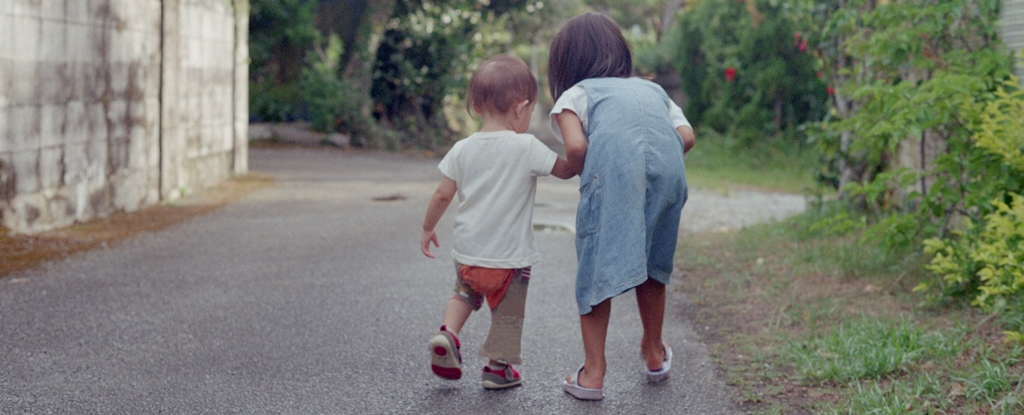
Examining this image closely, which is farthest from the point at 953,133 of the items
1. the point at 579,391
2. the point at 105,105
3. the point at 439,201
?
the point at 105,105

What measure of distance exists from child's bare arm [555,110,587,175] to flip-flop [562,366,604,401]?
2.46 ft

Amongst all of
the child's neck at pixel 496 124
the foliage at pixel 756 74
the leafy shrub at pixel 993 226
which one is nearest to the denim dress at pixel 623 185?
the child's neck at pixel 496 124

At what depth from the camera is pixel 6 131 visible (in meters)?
6.06

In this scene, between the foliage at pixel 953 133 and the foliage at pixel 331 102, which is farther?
the foliage at pixel 331 102

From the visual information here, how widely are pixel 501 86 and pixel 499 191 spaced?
1.20 ft

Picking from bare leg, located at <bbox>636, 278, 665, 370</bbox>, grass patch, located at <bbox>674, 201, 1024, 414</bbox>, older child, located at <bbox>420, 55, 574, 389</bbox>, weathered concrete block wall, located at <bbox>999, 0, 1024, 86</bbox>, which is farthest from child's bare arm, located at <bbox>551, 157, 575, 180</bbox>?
weathered concrete block wall, located at <bbox>999, 0, 1024, 86</bbox>

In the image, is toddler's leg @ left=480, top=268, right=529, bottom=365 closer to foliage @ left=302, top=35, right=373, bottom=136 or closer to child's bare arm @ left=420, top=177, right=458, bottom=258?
child's bare arm @ left=420, top=177, right=458, bottom=258

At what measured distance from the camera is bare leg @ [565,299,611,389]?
3.55 meters

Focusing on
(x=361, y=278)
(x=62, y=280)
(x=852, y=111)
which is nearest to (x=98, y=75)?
(x=62, y=280)

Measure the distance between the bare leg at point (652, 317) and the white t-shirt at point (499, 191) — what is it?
43 cm

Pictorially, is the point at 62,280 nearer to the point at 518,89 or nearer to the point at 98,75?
the point at 98,75

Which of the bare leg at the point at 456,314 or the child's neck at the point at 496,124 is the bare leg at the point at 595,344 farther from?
the child's neck at the point at 496,124

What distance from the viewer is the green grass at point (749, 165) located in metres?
11.8

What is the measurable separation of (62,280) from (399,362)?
2380mm
